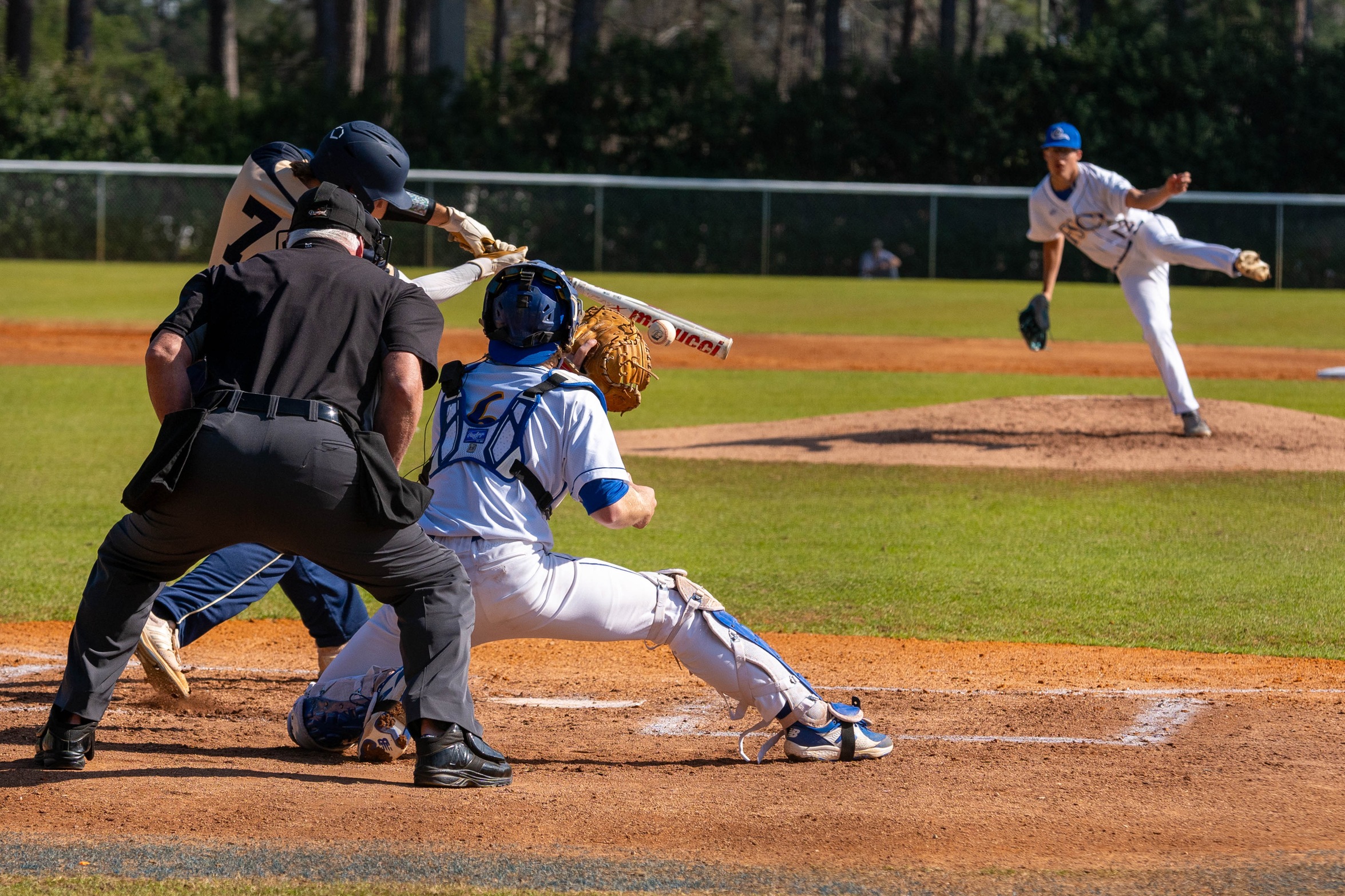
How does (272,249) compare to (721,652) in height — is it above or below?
above

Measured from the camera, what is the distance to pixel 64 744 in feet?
13.7

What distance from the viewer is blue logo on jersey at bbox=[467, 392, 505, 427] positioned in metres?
4.11

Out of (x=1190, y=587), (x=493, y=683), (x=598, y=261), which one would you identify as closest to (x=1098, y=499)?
(x=1190, y=587)

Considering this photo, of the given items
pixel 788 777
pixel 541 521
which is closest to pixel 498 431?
pixel 541 521

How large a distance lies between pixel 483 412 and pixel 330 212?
684 millimetres

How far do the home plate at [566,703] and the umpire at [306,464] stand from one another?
1.15 metres

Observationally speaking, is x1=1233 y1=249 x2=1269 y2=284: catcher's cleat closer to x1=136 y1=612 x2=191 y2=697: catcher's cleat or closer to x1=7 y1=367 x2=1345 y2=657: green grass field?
x1=7 y1=367 x2=1345 y2=657: green grass field

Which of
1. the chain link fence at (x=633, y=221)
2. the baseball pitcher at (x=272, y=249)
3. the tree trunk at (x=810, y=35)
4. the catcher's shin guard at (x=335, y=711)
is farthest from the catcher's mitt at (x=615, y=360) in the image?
the tree trunk at (x=810, y=35)

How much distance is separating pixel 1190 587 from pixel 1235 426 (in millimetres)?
4781

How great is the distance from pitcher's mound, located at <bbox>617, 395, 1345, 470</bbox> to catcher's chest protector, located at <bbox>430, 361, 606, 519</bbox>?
24.4 feet

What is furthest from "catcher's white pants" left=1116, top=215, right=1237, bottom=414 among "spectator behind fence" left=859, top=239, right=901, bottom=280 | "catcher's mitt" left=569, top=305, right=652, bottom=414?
"spectator behind fence" left=859, top=239, right=901, bottom=280

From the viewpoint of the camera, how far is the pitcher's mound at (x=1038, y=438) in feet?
36.2

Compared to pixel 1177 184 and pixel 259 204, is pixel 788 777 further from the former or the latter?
pixel 1177 184

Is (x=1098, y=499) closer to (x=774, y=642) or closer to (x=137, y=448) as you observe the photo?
(x=774, y=642)
